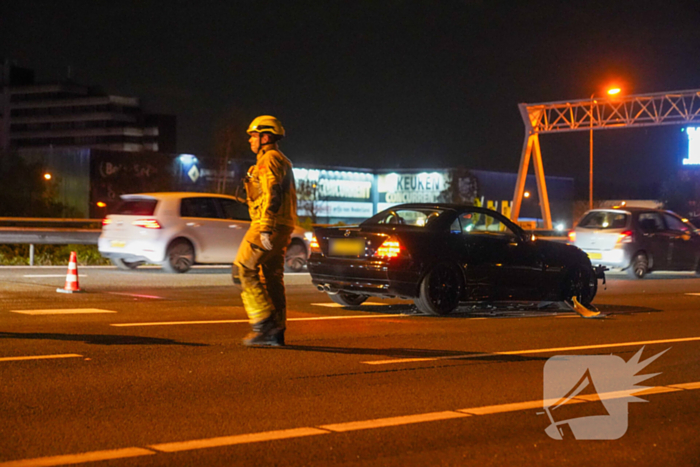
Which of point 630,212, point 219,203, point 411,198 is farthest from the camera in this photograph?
point 411,198

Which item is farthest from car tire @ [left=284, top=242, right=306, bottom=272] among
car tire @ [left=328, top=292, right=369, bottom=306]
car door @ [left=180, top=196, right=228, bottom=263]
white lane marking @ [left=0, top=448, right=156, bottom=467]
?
white lane marking @ [left=0, top=448, right=156, bottom=467]

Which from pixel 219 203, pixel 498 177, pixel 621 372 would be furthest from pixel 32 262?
pixel 498 177

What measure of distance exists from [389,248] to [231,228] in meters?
7.83

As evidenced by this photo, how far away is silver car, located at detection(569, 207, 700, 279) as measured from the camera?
69.3 feet

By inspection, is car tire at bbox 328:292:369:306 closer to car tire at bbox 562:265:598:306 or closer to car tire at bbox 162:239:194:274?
car tire at bbox 562:265:598:306

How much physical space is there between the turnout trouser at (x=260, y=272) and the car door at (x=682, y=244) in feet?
51.3

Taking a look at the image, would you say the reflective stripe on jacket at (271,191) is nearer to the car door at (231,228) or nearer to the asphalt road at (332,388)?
the asphalt road at (332,388)

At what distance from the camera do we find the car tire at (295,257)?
19844 millimetres

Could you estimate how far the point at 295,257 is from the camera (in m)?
19.9

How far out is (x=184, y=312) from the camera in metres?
11.3

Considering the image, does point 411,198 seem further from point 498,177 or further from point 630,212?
point 630,212

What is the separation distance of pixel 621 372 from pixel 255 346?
10.5 ft

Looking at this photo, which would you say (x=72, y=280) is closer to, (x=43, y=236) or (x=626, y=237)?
(x=43, y=236)

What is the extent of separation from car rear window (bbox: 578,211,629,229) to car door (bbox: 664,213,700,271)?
49.7 inches
